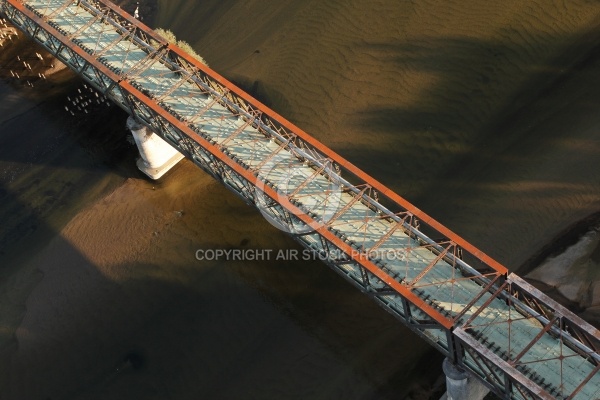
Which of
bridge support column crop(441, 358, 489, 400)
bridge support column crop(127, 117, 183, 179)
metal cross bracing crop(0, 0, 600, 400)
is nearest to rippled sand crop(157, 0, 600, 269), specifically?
metal cross bracing crop(0, 0, 600, 400)

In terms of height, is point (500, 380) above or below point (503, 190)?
below

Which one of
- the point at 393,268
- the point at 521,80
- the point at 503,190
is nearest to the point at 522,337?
the point at 393,268

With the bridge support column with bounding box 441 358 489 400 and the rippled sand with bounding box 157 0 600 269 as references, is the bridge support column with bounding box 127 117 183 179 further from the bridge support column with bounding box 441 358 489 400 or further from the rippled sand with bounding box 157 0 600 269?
the bridge support column with bounding box 441 358 489 400

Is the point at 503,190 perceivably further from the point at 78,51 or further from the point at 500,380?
the point at 78,51

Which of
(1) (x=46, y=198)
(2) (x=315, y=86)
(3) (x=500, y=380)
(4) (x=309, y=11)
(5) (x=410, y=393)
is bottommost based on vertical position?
(1) (x=46, y=198)

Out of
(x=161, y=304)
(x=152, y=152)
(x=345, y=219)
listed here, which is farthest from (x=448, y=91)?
(x=161, y=304)

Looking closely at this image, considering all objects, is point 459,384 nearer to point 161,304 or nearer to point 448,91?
point 161,304
